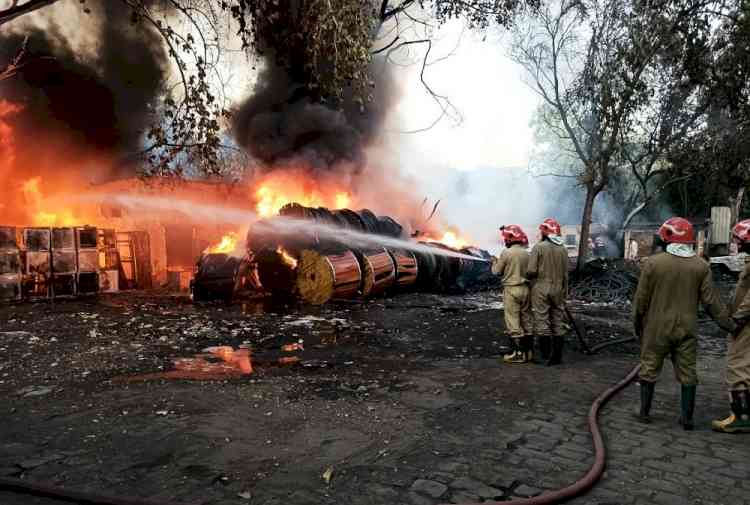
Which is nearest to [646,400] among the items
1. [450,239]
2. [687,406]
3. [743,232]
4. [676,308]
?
[687,406]

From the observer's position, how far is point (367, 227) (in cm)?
1420

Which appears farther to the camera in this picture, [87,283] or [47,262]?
[87,283]

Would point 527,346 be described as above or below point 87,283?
below

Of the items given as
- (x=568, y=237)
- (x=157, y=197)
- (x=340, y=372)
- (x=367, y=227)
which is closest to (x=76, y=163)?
(x=157, y=197)

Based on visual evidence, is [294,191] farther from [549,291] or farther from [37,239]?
[549,291]

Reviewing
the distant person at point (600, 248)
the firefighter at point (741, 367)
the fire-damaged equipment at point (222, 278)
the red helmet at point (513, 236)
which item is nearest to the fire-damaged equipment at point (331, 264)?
the fire-damaged equipment at point (222, 278)

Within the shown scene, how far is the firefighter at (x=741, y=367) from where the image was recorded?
446cm

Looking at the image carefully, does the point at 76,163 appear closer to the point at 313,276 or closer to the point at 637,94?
the point at 313,276

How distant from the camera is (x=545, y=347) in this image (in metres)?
7.16

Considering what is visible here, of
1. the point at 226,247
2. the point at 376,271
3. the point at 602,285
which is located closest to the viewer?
the point at 376,271

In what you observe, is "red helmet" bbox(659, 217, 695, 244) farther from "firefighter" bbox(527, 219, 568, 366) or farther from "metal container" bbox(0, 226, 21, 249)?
"metal container" bbox(0, 226, 21, 249)

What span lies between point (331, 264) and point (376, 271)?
135cm

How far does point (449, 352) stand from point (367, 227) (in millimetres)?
6920

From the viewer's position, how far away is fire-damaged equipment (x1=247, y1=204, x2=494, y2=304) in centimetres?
1214
